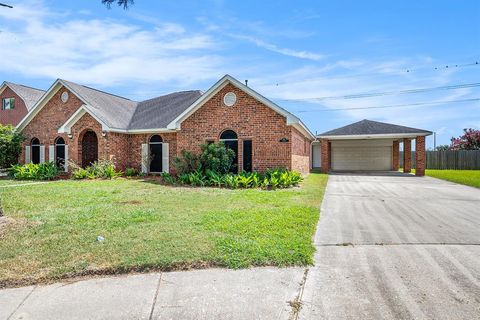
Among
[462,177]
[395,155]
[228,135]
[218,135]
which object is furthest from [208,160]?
[395,155]

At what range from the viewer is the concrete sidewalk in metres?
3.05

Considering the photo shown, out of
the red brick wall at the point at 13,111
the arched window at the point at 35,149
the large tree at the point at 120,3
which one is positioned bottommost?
the arched window at the point at 35,149

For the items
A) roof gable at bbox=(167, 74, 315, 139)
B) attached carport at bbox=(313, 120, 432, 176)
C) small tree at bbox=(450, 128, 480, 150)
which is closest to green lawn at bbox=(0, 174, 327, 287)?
roof gable at bbox=(167, 74, 315, 139)

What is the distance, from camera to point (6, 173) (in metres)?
19.8

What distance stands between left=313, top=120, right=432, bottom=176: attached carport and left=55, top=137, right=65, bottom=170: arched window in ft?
58.6

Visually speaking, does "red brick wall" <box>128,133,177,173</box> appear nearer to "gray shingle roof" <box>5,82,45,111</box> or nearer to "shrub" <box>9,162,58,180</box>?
"shrub" <box>9,162,58,180</box>

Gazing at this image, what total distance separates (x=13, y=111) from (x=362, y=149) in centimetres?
3220

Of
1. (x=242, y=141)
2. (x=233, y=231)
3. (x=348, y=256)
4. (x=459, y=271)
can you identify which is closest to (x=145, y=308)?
(x=233, y=231)

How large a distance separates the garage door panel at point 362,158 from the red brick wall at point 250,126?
631 inches

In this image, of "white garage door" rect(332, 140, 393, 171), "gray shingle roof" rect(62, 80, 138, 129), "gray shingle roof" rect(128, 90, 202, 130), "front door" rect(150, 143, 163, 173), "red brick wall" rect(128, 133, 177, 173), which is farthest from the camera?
"white garage door" rect(332, 140, 393, 171)

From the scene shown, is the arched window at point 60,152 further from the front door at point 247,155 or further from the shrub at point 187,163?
the front door at point 247,155

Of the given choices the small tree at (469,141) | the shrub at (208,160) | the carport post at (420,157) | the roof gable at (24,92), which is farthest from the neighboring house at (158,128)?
the small tree at (469,141)

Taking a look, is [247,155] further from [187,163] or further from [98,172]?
[98,172]

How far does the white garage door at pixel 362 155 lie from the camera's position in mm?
27391
